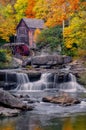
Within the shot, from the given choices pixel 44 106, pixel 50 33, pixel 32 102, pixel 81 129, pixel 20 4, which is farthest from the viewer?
pixel 20 4

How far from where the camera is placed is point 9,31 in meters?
64.8

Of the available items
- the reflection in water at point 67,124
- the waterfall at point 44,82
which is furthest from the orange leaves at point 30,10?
the reflection in water at point 67,124

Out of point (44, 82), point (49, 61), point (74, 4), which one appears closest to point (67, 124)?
point (74, 4)

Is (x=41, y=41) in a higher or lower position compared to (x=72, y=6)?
lower

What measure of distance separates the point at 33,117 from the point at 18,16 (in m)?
63.8

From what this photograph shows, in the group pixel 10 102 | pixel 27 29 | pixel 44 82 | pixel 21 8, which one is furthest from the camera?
pixel 21 8

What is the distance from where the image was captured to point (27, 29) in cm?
7550

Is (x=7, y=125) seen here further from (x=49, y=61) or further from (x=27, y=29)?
(x=27, y=29)

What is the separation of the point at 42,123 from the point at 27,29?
54652 mm

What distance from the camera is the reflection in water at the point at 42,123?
67.9 ft

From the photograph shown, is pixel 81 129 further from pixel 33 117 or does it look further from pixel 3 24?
pixel 3 24

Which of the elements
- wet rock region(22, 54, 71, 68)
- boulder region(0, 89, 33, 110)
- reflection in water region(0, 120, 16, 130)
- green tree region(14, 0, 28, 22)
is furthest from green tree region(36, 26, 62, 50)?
reflection in water region(0, 120, 16, 130)

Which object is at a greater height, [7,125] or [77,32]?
[77,32]

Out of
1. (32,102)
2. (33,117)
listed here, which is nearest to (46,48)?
(32,102)
